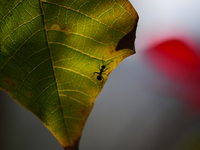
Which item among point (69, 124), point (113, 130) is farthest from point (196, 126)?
point (69, 124)

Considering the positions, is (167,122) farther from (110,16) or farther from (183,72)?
(110,16)

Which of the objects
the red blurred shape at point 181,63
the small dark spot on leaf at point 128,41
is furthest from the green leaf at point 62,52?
the red blurred shape at point 181,63

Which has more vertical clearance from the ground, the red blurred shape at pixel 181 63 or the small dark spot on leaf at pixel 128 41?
the small dark spot on leaf at pixel 128 41

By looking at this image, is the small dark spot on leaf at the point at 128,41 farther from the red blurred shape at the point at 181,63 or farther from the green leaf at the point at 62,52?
the red blurred shape at the point at 181,63

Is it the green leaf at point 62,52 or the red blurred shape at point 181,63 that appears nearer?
the green leaf at point 62,52

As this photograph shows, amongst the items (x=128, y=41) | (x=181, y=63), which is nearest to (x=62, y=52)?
(x=128, y=41)

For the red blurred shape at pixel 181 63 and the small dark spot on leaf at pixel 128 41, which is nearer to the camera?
the small dark spot on leaf at pixel 128 41

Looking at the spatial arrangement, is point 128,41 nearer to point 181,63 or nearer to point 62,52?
point 62,52
